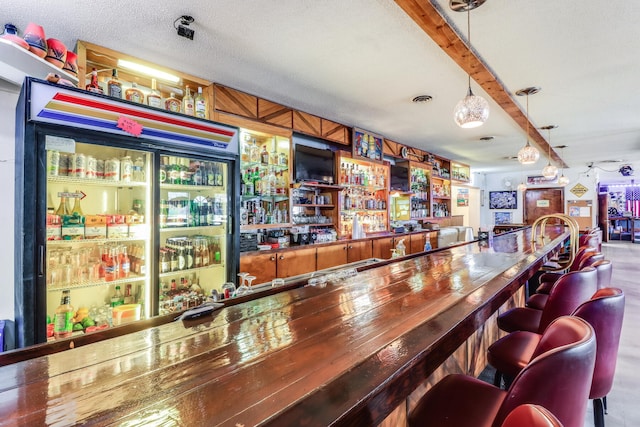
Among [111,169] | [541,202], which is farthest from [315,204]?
[541,202]

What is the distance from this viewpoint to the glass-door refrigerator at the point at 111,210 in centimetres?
201

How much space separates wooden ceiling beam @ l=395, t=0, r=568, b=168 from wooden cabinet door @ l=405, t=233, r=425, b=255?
2.90 m

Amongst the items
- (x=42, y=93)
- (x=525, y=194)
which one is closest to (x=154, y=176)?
(x=42, y=93)

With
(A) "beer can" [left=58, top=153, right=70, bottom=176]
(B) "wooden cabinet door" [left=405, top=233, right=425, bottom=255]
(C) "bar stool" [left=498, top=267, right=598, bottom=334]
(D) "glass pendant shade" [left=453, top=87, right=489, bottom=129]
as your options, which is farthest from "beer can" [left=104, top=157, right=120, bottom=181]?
(B) "wooden cabinet door" [left=405, top=233, right=425, bottom=255]

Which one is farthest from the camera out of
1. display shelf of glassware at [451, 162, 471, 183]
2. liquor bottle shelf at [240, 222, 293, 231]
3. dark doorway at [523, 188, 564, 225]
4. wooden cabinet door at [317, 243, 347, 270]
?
dark doorway at [523, 188, 564, 225]

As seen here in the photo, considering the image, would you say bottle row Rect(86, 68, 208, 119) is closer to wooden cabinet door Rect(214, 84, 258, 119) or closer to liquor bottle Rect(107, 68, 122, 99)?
liquor bottle Rect(107, 68, 122, 99)

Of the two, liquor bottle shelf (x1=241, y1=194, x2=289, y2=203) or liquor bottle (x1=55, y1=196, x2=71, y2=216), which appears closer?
liquor bottle (x1=55, y1=196, x2=71, y2=216)

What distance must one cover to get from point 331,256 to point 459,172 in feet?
22.5

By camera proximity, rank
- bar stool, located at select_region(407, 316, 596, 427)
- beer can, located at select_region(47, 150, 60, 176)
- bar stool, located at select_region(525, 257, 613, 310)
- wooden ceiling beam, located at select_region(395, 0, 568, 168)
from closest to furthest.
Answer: bar stool, located at select_region(407, 316, 596, 427) < bar stool, located at select_region(525, 257, 613, 310) < wooden ceiling beam, located at select_region(395, 0, 568, 168) < beer can, located at select_region(47, 150, 60, 176)

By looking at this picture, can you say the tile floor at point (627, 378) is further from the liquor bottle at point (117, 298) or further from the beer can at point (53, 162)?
the beer can at point (53, 162)

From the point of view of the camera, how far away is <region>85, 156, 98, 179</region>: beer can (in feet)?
8.20

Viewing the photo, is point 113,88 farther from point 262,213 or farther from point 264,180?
point 262,213

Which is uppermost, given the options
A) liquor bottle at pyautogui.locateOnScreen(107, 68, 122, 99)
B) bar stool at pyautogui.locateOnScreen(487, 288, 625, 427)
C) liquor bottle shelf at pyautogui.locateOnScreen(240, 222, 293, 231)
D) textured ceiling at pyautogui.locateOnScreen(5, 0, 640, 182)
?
textured ceiling at pyautogui.locateOnScreen(5, 0, 640, 182)

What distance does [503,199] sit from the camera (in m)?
12.8
